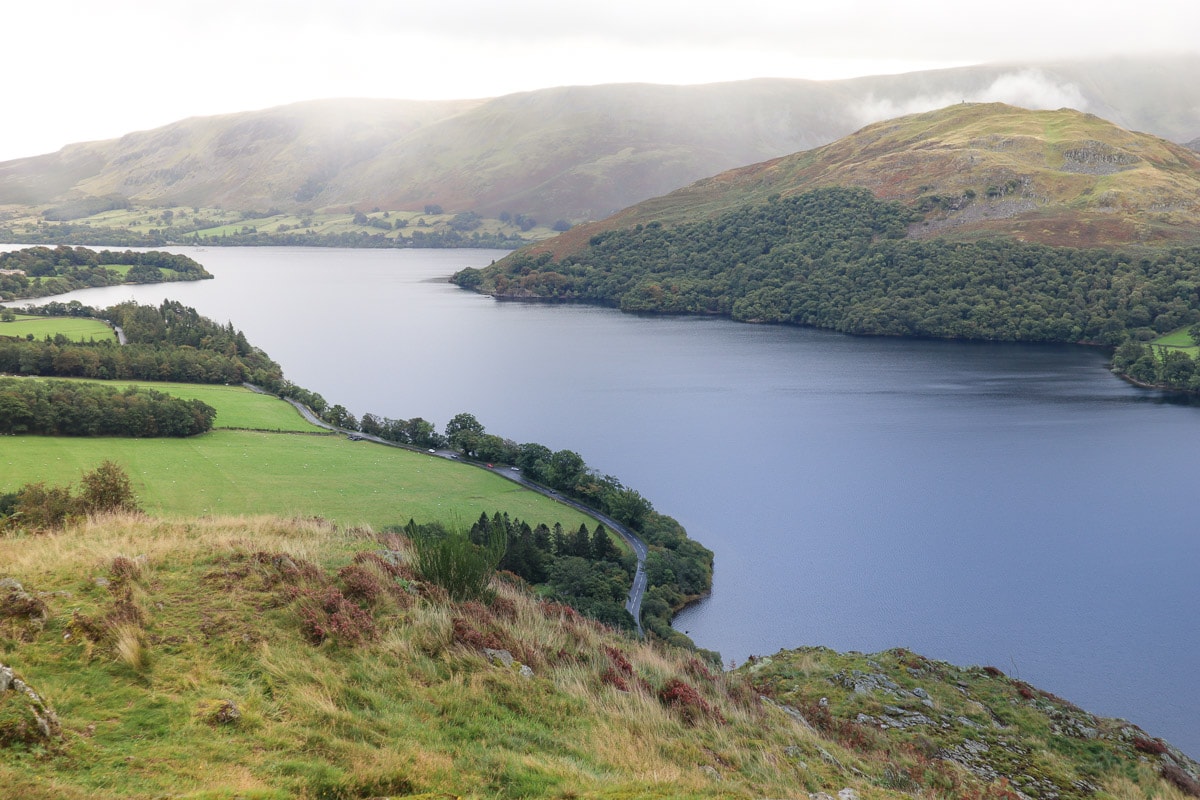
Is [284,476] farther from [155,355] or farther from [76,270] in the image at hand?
[76,270]

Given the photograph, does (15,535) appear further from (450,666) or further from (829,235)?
(829,235)

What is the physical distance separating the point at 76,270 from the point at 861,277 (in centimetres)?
14961

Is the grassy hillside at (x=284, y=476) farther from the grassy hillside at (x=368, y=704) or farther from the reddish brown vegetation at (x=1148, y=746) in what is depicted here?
the reddish brown vegetation at (x=1148, y=746)

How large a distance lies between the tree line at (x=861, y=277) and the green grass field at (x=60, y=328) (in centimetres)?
7764

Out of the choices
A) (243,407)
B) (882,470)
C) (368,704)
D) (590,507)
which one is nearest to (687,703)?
(368,704)

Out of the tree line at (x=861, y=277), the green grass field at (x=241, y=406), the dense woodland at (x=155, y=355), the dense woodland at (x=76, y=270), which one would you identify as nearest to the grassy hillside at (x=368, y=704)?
the green grass field at (x=241, y=406)

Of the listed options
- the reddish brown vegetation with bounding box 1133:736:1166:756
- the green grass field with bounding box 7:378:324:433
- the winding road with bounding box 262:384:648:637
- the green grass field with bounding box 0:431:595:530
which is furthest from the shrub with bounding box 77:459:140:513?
the green grass field with bounding box 7:378:324:433

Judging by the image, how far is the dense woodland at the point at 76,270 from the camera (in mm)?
139500

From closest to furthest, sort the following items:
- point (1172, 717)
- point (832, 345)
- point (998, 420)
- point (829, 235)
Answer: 1. point (1172, 717)
2. point (998, 420)
3. point (832, 345)
4. point (829, 235)

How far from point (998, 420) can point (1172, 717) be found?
42.9 metres

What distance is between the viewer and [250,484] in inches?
1761

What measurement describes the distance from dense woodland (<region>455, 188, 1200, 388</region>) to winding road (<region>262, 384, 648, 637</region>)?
256 feet

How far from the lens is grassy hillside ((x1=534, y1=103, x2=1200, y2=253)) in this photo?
122250mm

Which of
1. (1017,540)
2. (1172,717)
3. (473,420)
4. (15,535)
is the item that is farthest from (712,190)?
(15,535)
